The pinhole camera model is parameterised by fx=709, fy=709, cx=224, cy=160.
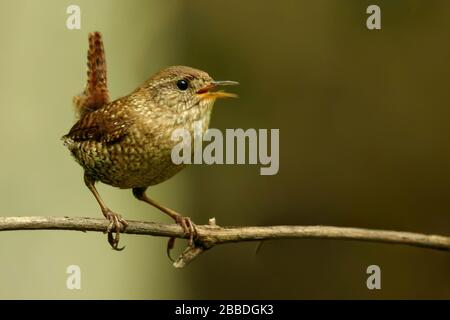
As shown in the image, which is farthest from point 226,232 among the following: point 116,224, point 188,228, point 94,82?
point 94,82

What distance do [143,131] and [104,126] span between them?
0.22 metres

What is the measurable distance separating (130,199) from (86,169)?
9.01 ft

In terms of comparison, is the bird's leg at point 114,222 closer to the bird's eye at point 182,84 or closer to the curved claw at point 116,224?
the curved claw at point 116,224

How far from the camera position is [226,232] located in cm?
251

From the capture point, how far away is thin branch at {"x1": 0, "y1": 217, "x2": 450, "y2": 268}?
2.08 meters

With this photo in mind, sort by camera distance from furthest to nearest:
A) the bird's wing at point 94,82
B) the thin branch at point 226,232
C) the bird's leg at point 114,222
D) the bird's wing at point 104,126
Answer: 1. the bird's wing at point 94,82
2. the bird's wing at point 104,126
3. the bird's leg at point 114,222
4. the thin branch at point 226,232

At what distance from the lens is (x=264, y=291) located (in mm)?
4270

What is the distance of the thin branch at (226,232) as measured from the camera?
6.82 ft

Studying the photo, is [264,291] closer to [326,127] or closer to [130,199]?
[326,127]

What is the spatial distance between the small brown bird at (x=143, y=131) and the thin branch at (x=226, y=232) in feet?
0.25

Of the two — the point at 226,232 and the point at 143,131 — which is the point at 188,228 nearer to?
the point at 226,232

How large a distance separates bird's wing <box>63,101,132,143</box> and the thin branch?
0.43 meters

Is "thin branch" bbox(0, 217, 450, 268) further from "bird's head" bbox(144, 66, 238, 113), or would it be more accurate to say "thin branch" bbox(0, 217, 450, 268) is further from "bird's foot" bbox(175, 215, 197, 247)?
"bird's head" bbox(144, 66, 238, 113)

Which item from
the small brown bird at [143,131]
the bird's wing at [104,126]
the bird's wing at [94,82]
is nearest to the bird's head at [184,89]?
the small brown bird at [143,131]
